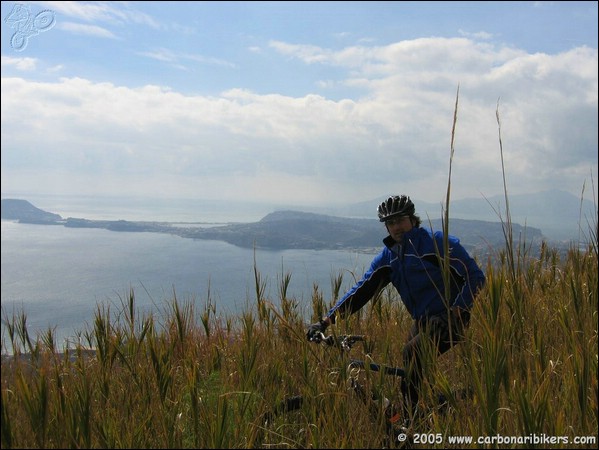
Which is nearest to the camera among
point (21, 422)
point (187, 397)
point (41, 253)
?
point (21, 422)

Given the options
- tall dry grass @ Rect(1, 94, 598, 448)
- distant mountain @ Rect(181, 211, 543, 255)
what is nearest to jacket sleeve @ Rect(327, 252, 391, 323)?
tall dry grass @ Rect(1, 94, 598, 448)

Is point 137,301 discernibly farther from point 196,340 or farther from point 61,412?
point 61,412

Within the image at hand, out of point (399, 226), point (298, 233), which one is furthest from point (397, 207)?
point (298, 233)

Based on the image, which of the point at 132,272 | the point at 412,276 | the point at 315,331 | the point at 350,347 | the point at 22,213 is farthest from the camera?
the point at 22,213

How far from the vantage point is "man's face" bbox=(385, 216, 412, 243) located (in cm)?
366

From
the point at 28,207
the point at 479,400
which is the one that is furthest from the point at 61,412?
the point at 28,207

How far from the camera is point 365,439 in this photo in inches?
94.5

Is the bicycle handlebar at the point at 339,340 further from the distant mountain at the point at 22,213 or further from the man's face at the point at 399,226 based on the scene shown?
the distant mountain at the point at 22,213

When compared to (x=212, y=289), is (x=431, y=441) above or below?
below

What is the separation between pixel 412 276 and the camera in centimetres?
362

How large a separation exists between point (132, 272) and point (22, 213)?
3126 inches

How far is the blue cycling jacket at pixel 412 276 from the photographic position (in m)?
3.44

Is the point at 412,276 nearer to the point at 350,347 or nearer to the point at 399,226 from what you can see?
the point at 399,226

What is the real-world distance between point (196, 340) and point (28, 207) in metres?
126
